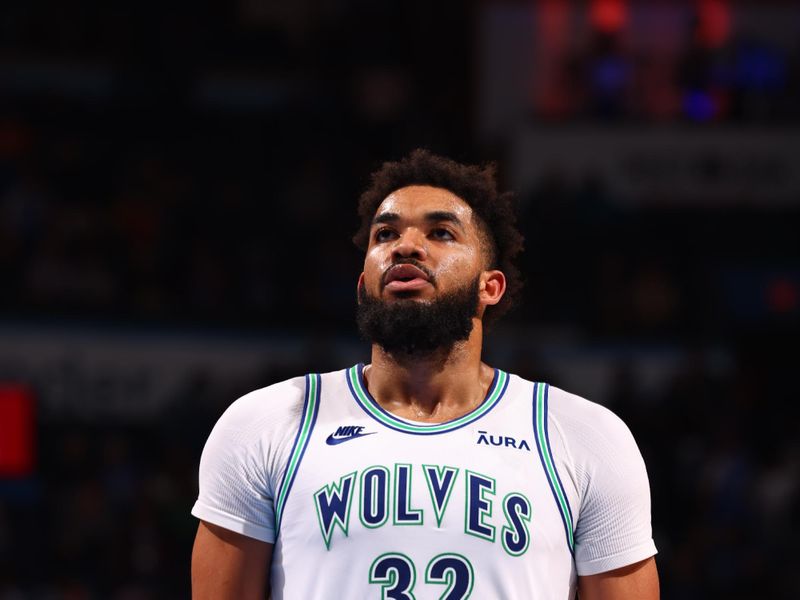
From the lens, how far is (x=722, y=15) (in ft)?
51.5

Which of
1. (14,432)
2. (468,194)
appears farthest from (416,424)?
(14,432)

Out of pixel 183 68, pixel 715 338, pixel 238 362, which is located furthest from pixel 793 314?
pixel 183 68

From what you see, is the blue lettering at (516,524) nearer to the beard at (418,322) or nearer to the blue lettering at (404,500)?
the blue lettering at (404,500)

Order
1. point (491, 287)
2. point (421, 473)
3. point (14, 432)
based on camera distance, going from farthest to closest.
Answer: point (14, 432), point (491, 287), point (421, 473)

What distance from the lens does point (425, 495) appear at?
3342mm

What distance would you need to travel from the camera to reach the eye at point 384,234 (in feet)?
12.2

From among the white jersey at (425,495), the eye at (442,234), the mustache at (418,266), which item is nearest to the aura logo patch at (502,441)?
the white jersey at (425,495)

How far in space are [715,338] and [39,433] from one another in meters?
6.16

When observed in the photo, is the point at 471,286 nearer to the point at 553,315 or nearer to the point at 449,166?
the point at 449,166

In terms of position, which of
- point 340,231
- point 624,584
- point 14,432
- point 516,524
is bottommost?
point 14,432

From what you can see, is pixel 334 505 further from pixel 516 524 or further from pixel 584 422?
pixel 584 422

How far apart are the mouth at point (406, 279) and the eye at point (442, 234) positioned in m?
0.16

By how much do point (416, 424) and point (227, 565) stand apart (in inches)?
24.9

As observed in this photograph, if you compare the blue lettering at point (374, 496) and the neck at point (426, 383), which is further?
the neck at point (426, 383)
